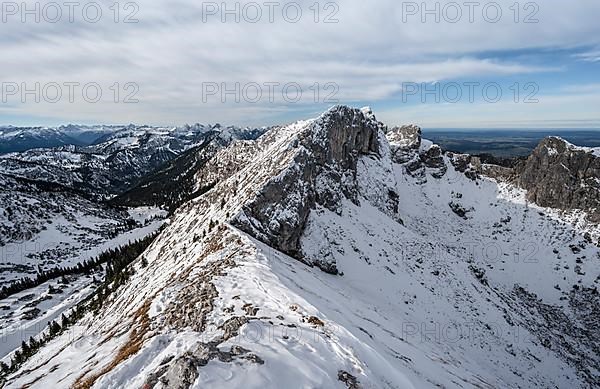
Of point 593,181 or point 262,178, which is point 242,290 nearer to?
point 262,178

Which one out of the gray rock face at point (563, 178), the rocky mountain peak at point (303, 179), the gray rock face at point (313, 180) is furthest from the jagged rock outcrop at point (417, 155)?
the rocky mountain peak at point (303, 179)

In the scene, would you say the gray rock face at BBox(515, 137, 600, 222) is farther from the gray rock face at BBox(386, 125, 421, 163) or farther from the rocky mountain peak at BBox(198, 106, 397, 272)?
the rocky mountain peak at BBox(198, 106, 397, 272)

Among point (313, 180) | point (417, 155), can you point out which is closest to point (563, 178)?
point (417, 155)

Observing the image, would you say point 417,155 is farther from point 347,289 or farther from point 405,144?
point 347,289

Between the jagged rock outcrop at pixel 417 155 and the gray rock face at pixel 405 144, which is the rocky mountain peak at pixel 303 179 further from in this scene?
the gray rock face at pixel 405 144

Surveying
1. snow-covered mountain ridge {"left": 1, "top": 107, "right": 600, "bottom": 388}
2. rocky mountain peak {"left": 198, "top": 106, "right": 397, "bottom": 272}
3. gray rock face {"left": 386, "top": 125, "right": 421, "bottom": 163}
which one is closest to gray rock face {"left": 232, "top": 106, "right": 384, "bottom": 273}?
rocky mountain peak {"left": 198, "top": 106, "right": 397, "bottom": 272}

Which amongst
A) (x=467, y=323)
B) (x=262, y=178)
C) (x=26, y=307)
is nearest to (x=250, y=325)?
(x=262, y=178)
